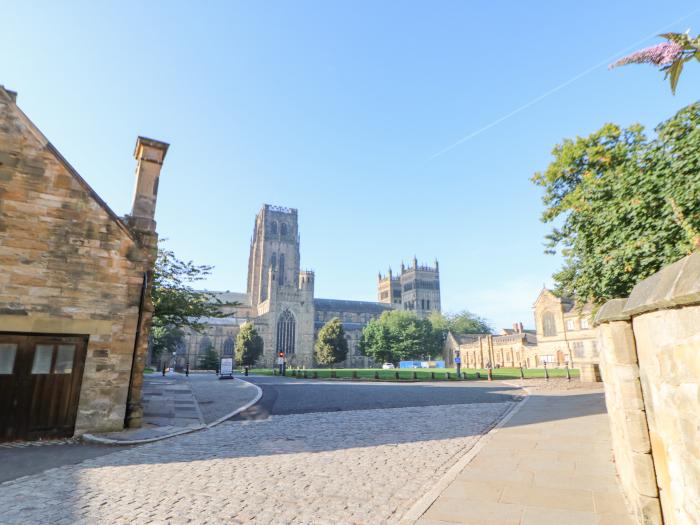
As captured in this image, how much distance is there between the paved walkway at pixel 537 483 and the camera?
14.3 feet

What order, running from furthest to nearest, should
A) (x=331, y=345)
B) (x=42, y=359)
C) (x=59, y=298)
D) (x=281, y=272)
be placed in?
(x=281, y=272) → (x=331, y=345) → (x=59, y=298) → (x=42, y=359)

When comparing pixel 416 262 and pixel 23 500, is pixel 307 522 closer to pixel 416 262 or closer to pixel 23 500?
pixel 23 500

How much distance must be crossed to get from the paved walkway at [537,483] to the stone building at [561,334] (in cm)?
4687

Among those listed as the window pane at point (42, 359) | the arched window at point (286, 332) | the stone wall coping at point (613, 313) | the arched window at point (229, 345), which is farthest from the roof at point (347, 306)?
the stone wall coping at point (613, 313)

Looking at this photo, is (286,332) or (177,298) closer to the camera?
(177,298)

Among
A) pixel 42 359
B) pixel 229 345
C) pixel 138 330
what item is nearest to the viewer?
pixel 42 359

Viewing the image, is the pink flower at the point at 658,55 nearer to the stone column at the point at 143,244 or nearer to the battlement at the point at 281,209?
the stone column at the point at 143,244

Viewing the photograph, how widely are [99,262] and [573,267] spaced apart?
16167 mm

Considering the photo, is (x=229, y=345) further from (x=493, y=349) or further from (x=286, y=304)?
(x=493, y=349)

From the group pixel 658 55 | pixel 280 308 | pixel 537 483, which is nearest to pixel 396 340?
pixel 280 308

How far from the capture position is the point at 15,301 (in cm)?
884

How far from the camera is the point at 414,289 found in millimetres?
119875

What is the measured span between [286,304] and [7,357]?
77.8m

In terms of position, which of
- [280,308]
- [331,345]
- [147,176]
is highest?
[280,308]
